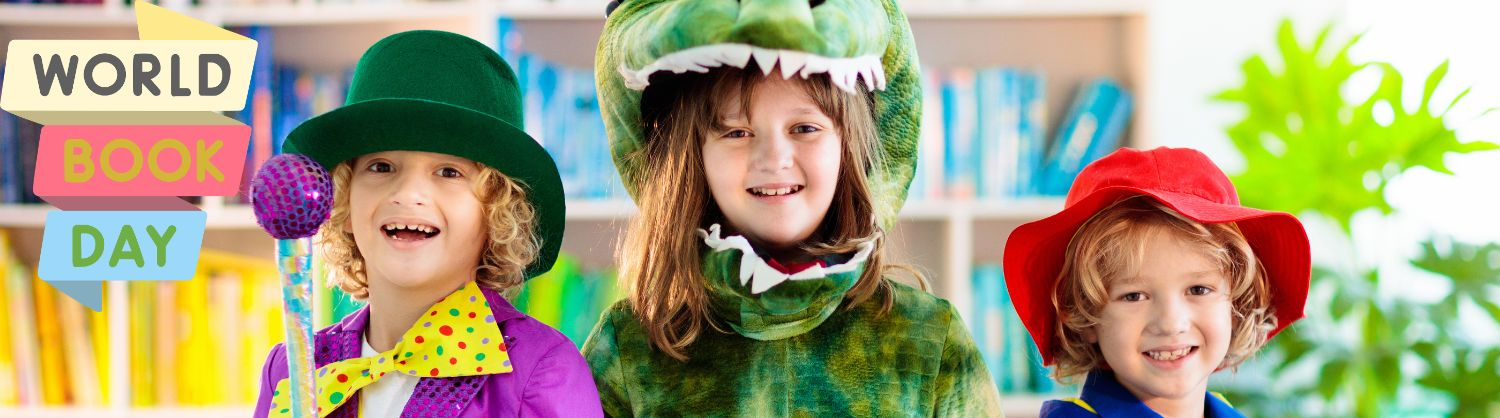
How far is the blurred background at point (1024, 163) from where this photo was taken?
2338 mm

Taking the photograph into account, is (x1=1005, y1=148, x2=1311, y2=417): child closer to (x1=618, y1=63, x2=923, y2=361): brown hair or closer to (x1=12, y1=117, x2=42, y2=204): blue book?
(x1=618, y1=63, x2=923, y2=361): brown hair

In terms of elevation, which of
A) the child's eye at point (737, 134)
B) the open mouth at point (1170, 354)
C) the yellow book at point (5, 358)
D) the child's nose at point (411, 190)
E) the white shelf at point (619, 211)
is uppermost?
the child's eye at point (737, 134)

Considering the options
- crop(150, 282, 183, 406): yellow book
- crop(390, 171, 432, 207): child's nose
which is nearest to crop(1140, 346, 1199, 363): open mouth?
crop(390, 171, 432, 207): child's nose

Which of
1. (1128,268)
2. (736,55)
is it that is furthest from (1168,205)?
(736,55)

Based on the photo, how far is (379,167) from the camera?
1138mm

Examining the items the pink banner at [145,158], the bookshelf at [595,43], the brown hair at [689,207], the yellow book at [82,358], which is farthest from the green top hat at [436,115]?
the yellow book at [82,358]

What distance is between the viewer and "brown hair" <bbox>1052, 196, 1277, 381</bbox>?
121 centimetres

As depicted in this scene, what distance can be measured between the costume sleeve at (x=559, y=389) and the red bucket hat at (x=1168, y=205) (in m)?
0.46

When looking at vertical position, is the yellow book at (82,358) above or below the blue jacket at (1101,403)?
below

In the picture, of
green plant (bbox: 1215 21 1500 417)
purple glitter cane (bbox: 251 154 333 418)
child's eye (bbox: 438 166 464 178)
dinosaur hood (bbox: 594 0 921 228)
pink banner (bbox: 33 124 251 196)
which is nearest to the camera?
purple glitter cane (bbox: 251 154 333 418)

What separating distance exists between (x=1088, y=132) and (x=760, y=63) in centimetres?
167

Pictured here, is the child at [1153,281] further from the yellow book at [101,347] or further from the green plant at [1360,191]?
the yellow book at [101,347]

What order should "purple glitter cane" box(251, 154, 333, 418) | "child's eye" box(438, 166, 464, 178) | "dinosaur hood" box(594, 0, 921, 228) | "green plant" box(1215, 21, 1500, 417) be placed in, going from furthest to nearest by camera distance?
"green plant" box(1215, 21, 1500, 417), "child's eye" box(438, 166, 464, 178), "dinosaur hood" box(594, 0, 921, 228), "purple glitter cane" box(251, 154, 333, 418)

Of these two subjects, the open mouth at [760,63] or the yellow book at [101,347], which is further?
the yellow book at [101,347]
